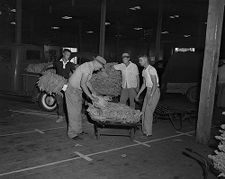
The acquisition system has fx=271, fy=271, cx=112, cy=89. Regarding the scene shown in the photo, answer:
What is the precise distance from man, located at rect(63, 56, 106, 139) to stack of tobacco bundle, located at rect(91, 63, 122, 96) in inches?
103

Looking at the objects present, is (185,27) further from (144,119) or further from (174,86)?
(144,119)

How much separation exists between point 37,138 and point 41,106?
338 cm

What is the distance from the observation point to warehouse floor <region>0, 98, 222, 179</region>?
4.57 m

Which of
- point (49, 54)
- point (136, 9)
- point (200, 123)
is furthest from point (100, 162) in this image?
point (136, 9)

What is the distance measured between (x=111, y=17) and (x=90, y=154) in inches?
887

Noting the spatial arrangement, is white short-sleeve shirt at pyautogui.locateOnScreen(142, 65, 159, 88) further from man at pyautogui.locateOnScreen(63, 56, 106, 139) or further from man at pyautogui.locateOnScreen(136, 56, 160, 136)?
man at pyautogui.locateOnScreen(63, 56, 106, 139)

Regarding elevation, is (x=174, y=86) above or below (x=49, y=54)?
below

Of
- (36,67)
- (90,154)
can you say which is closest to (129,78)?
(90,154)

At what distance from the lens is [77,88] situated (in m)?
6.23

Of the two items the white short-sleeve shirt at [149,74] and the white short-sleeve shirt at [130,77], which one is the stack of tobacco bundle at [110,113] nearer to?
the white short-sleeve shirt at [149,74]

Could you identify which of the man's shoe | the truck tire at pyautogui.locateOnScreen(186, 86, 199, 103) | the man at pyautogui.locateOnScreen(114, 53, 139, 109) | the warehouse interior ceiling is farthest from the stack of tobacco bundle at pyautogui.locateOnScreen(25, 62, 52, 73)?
the warehouse interior ceiling

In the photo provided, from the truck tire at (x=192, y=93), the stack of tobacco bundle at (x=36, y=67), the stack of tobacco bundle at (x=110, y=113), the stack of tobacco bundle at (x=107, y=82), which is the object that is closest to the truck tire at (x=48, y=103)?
the stack of tobacco bundle at (x=36, y=67)

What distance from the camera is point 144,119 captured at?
22.2ft

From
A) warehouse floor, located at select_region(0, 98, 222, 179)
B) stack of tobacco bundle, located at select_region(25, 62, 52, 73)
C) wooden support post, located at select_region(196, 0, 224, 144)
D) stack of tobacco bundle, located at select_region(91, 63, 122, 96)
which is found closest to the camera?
warehouse floor, located at select_region(0, 98, 222, 179)
